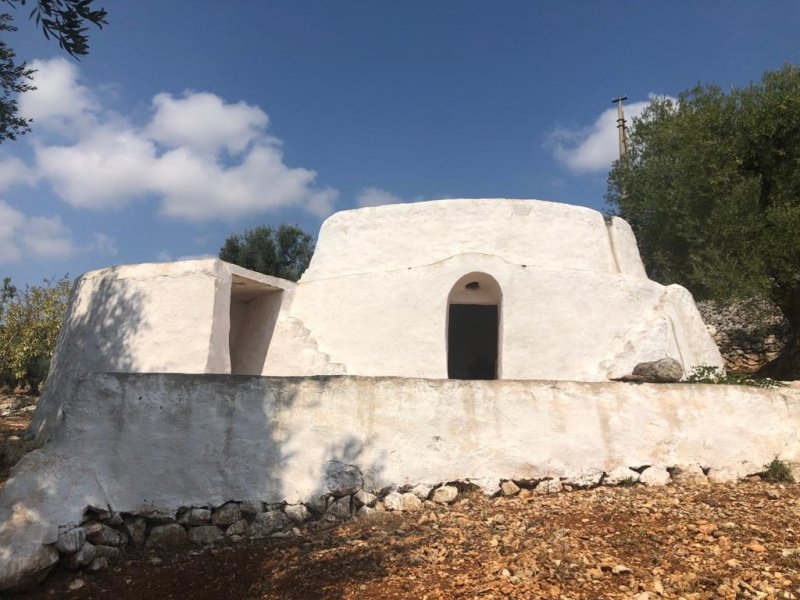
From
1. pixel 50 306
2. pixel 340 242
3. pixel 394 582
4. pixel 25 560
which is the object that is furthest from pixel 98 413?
pixel 50 306

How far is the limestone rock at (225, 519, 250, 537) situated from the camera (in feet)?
17.1

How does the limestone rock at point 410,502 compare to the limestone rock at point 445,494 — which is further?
the limestone rock at point 445,494

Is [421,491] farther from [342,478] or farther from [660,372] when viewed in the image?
[660,372]

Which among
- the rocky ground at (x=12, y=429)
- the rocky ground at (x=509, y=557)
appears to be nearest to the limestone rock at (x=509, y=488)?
the rocky ground at (x=509, y=557)

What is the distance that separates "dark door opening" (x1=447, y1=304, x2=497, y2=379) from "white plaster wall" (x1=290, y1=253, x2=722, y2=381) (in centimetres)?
461

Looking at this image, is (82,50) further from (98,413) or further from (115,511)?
(115,511)

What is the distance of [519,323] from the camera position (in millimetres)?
9242

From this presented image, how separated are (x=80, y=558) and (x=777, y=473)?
664 centimetres

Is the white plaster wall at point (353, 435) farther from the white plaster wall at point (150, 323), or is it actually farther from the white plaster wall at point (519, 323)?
the white plaster wall at point (150, 323)

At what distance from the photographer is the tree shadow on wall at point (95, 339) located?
360 inches

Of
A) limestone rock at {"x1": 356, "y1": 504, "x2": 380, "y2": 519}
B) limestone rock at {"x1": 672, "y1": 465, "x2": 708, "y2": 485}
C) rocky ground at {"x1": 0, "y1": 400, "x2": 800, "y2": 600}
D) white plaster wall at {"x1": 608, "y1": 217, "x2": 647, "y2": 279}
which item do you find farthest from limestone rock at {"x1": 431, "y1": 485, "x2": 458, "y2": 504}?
white plaster wall at {"x1": 608, "y1": 217, "x2": 647, "y2": 279}

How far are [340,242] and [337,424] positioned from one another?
16.4 ft

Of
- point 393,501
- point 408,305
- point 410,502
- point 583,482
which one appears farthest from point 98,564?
point 408,305

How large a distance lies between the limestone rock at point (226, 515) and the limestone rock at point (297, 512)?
409 millimetres
